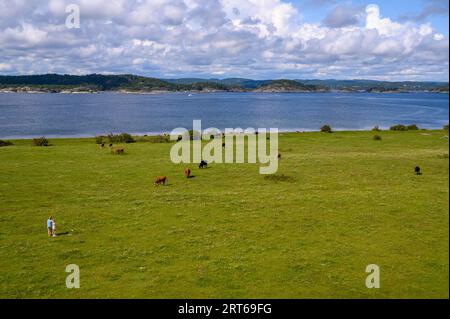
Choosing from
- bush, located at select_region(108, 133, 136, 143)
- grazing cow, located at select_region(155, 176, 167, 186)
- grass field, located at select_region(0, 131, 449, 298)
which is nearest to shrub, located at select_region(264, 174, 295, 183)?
grass field, located at select_region(0, 131, 449, 298)

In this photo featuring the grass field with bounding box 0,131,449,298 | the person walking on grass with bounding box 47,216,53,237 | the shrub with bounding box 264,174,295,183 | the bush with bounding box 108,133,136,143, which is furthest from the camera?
the bush with bounding box 108,133,136,143

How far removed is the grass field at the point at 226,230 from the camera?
68.1 feet

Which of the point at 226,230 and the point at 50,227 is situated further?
the point at 226,230

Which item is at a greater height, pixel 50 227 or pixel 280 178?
pixel 280 178

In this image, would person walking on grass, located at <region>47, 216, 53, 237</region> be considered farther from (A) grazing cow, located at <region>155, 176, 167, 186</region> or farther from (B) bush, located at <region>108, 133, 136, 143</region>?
(B) bush, located at <region>108, 133, 136, 143</region>

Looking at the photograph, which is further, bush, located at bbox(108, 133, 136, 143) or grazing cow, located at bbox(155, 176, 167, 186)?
bush, located at bbox(108, 133, 136, 143)

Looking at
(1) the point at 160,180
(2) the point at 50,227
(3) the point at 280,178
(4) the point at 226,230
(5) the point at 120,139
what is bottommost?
(4) the point at 226,230

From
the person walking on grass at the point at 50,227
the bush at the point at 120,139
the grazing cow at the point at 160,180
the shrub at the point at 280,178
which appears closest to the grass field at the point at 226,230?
the shrub at the point at 280,178

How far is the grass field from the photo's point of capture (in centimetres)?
2075

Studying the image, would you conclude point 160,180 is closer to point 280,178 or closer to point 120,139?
point 280,178

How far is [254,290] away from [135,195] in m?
21.3

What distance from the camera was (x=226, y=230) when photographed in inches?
1138

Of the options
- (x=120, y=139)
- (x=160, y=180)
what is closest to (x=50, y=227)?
(x=160, y=180)
